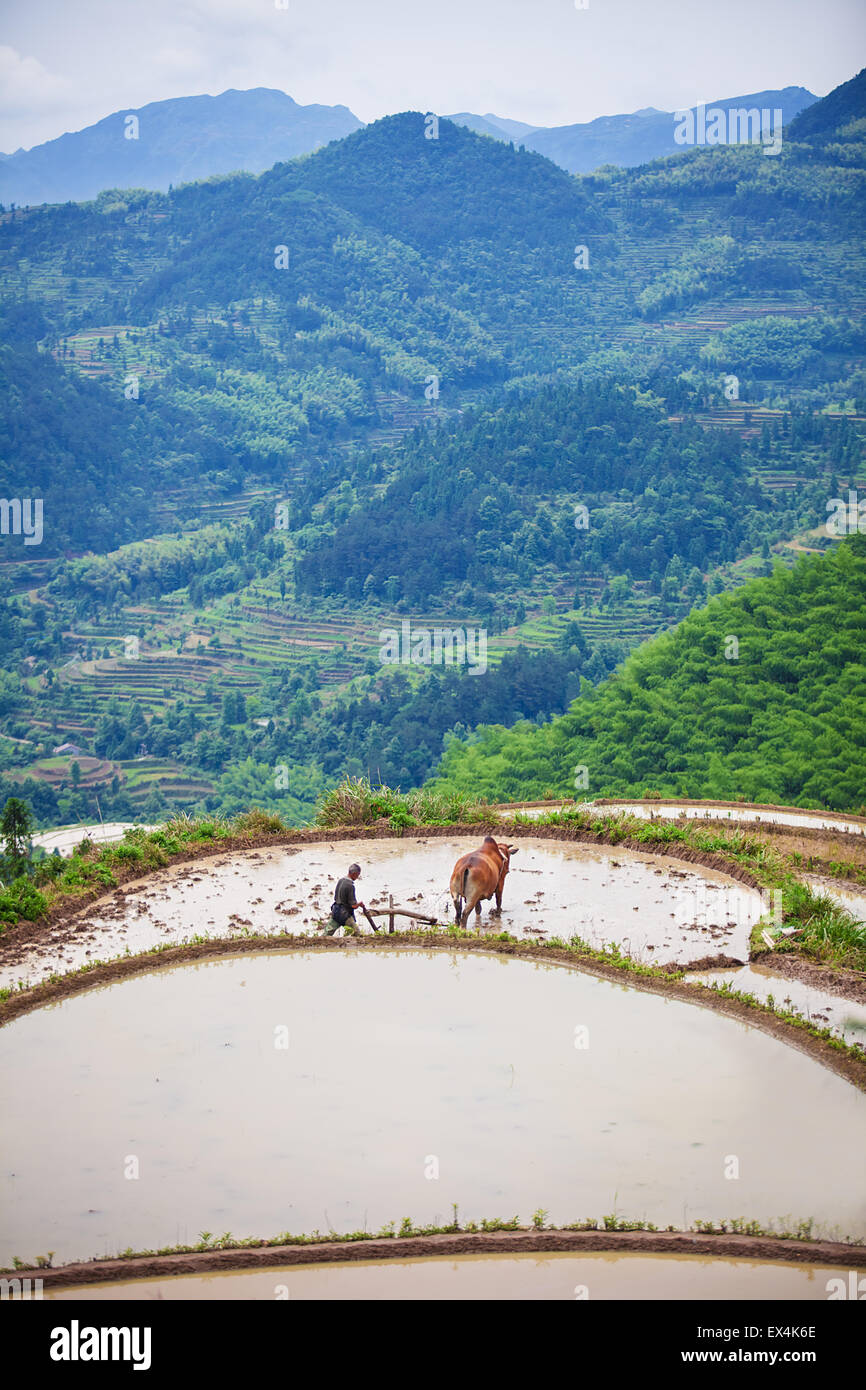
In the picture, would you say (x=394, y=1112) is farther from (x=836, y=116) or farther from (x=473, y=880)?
(x=836, y=116)

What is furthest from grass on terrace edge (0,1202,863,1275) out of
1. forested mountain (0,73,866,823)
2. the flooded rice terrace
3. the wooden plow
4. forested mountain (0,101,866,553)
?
forested mountain (0,101,866,553)

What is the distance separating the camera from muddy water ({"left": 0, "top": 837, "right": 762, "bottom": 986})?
11.9 metres

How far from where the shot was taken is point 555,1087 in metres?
9.06

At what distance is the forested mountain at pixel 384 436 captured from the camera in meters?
66.3

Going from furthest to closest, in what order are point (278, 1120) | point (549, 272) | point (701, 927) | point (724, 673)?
point (549, 272)
point (724, 673)
point (701, 927)
point (278, 1120)

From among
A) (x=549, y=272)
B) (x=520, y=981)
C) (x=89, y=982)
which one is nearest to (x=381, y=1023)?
(x=520, y=981)

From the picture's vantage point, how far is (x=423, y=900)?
1284 centimetres

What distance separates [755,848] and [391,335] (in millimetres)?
141859

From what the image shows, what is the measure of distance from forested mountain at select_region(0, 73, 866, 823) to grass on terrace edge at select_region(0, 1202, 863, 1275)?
46025mm

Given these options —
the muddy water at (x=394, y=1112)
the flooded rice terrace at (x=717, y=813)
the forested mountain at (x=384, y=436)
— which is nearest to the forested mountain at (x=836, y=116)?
the forested mountain at (x=384, y=436)

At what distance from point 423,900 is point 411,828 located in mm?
2529

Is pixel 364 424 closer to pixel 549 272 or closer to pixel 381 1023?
pixel 549 272

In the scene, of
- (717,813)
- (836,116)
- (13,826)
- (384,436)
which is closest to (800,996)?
(717,813)

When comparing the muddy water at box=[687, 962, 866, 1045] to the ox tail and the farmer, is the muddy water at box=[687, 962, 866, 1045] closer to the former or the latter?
the ox tail
